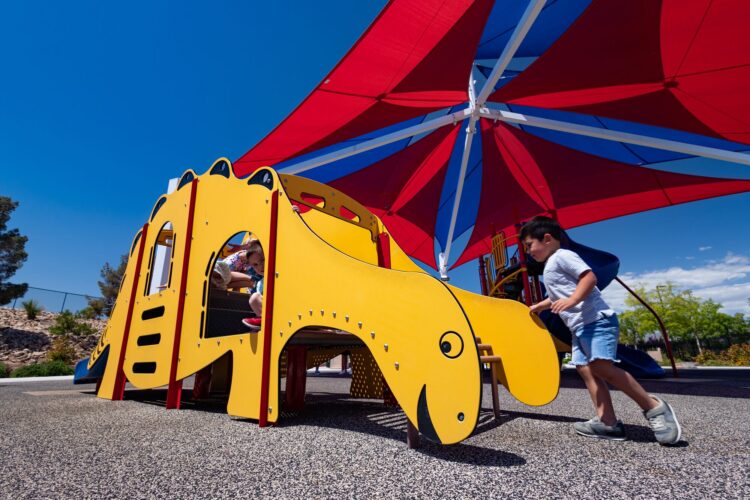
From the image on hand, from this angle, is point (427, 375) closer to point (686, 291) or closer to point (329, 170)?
point (329, 170)

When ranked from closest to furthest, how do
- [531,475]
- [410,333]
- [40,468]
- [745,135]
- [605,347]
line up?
[531,475] → [40,468] → [410,333] → [605,347] → [745,135]

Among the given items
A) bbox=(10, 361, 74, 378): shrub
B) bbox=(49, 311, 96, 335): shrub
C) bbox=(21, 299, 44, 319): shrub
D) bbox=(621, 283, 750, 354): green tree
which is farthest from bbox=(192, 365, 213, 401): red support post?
bbox=(621, 283, 750, 354): green tree

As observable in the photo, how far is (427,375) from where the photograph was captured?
1.63 metres

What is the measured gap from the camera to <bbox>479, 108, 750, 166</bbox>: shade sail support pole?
639 centimetres

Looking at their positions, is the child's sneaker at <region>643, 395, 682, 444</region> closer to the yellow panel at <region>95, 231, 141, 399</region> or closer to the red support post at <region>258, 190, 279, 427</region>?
the red support post at <region>258, 190, 279, 427</region>

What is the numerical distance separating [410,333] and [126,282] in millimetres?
3869

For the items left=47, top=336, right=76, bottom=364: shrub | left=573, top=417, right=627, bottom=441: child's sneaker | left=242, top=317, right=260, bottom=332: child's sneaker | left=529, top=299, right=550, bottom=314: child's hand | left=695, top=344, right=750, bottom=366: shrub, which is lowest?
left=695, top=344, right=750, bottom=366: shrub

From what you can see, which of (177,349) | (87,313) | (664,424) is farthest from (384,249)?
(87,313)

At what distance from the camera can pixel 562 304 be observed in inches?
76.4

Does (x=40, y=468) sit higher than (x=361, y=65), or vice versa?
(x=361, y=65)

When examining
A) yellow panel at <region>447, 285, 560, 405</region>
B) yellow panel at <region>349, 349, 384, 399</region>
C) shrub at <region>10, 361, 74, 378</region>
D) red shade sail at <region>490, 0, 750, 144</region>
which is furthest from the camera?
shrub at <region>10, 361, 74, 378</region>

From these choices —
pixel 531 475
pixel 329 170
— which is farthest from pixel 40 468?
pixel 329 170

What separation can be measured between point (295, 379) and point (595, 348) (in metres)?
Answer: 2.30

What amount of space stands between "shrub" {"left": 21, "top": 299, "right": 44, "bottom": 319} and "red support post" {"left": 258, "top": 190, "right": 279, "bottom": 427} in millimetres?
18847
